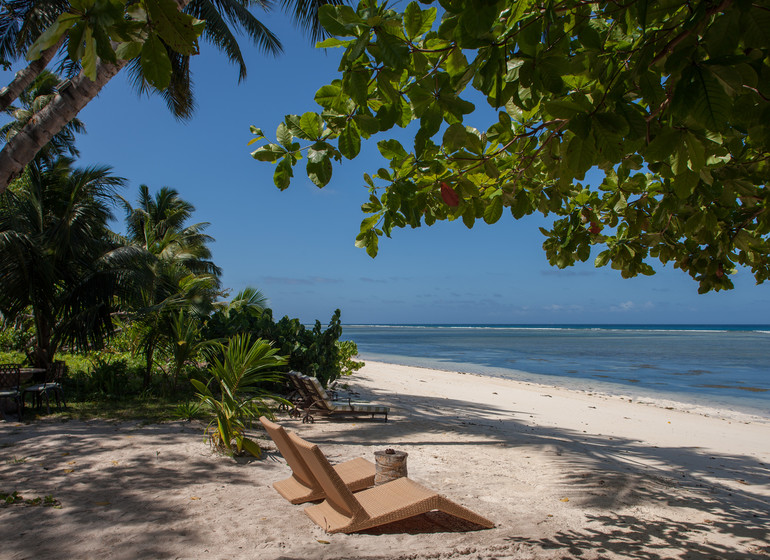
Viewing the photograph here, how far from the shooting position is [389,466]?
12.8 ft

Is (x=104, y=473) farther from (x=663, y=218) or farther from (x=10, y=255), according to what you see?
(x=10, y=255)

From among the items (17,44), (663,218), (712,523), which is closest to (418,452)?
(712,523)

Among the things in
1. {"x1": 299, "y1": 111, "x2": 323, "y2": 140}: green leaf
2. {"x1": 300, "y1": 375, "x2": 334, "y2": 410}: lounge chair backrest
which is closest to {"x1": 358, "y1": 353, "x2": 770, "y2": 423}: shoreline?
{"x1": 300, "y1": 375, "x2": 334, "y2": 410}: lounge chair backrest

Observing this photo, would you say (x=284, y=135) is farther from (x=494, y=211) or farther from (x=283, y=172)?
(x=494, y=211)

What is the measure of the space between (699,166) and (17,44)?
33.8ft

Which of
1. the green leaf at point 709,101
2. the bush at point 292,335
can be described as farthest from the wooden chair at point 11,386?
the green leaf at point 709,101

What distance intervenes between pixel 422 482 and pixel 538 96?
3808 millimetres

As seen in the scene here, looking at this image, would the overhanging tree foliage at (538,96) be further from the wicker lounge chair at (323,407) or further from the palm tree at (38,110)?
the palm tree at (38,110)

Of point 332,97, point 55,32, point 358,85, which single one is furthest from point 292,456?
point 55,32

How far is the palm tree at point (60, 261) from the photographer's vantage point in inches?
332

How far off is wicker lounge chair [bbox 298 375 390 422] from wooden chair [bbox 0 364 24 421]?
4.06 meters

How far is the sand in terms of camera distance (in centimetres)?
306

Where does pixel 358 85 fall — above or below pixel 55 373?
above

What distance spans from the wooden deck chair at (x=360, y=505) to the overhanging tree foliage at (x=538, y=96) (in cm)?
159
